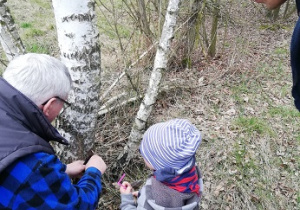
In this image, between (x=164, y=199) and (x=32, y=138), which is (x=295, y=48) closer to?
(x=164, y=199)

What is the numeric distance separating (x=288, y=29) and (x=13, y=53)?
27.2 feet

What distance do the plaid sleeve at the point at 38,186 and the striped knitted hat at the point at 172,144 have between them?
593 mm

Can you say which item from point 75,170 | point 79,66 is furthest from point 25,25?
point 75,170

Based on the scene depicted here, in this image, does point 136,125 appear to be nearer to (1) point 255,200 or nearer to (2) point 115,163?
(2) point 115,163

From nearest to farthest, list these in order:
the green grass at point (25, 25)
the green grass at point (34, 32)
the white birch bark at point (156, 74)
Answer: the white birch bark at point (156, 74) → the green grass at point (34, 32) → the green grass at point (25, 25)

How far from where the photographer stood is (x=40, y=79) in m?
1.40

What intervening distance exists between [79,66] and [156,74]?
3.43ft

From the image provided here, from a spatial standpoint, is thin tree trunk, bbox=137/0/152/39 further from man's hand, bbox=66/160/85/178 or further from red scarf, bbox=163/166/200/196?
red scarf, bbox=163/166/200/196

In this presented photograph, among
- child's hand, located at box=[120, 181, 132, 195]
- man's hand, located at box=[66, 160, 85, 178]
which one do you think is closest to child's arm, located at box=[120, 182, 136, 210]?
child's hand, located at box=[120, 181, 132, 195]

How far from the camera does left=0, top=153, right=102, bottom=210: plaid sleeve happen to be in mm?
1222

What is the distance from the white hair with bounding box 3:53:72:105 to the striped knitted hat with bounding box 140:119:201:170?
2.33 ft

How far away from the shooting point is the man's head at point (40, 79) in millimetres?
1383

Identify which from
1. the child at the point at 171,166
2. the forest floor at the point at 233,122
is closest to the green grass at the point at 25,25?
the forest floor at the point at 233,122

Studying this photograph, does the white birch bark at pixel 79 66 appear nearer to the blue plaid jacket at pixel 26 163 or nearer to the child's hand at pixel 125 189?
the child's hand at pixel 125 189
